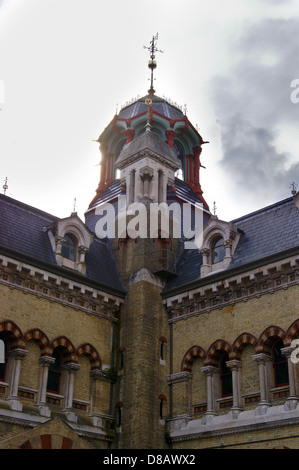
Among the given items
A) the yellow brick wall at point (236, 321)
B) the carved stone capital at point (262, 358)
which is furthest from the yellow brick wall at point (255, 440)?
the yellow brick wall at point (236, 321)

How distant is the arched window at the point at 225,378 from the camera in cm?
2780

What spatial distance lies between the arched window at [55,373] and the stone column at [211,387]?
20.0ft

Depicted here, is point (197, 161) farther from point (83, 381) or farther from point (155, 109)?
point (83, 381)

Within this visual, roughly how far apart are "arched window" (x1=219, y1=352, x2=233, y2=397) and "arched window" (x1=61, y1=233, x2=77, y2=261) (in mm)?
8378

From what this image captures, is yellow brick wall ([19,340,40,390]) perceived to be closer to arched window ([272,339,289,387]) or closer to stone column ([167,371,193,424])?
stone column ([167,371,193,424])

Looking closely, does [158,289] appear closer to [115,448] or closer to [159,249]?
[159,249]

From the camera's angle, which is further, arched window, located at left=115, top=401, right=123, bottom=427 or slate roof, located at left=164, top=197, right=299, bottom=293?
arched window, located at left=115, top=401, right=123, bottom=427

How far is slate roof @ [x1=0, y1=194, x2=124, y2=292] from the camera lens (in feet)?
94.2

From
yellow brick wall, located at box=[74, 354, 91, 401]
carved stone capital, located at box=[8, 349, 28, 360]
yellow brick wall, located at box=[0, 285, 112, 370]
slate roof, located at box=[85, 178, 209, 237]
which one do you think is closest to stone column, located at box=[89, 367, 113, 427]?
yellow brick wall, located at box=[74, 354, 91, 401]

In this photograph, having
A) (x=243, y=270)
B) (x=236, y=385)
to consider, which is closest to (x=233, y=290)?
(x=243, y=270)

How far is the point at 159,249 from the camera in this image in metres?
33.2

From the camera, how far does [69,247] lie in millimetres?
31641

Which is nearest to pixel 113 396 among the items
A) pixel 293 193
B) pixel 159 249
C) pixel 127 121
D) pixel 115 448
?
pixel 115 448

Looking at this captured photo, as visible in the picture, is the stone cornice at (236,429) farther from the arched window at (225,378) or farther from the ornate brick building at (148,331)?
the arched window at (225,378)
